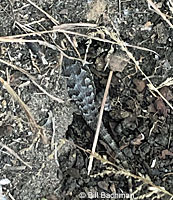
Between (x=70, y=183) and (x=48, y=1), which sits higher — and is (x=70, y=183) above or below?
below

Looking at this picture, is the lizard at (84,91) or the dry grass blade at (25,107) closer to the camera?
the dry grass blade at (25,107)

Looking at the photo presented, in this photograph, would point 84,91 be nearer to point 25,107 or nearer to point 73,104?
point 73,104

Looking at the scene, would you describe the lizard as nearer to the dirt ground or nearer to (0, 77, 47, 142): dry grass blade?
the dirt ground

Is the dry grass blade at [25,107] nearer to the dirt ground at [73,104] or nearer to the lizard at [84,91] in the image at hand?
the dirt ground at [73,104]

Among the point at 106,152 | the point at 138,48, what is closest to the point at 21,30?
the point at 138,48

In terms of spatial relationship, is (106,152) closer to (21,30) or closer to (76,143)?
(76,143)

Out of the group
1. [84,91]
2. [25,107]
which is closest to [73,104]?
[84,91]

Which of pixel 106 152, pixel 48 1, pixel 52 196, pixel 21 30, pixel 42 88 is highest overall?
pixel 48 1

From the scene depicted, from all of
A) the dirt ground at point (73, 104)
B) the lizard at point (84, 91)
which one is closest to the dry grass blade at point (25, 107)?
the dirt ground at point (73, 104)
